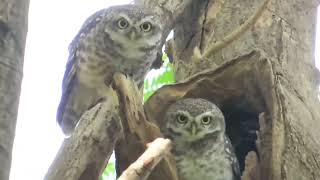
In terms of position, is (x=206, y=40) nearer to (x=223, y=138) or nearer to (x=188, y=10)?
(x=188, y=10)

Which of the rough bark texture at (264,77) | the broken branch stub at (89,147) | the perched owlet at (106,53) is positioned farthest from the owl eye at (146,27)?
the broken branch stub at (89,147)

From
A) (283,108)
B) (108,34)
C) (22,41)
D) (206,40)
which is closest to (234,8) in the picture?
(206,40)

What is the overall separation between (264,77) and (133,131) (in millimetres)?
674

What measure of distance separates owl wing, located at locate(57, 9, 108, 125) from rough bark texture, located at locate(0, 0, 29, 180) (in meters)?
2.42

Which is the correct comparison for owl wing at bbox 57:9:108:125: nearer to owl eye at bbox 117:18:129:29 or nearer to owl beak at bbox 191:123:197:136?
owl eye at bbox 117:18:129:29

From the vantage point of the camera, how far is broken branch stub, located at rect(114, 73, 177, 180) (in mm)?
2504

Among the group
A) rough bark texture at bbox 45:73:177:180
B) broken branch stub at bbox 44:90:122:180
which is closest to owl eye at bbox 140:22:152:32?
broken branch stub at bbox 44:90:122:180

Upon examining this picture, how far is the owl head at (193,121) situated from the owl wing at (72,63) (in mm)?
895

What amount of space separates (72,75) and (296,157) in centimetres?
164

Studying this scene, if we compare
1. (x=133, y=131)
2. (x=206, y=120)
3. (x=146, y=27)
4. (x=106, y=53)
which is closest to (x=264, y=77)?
(x=206, y=120)

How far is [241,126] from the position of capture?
3.57m

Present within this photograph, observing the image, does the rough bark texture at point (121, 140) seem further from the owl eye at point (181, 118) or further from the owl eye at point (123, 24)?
the owl eye at point (123, 24)

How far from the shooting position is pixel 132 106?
8.21ft

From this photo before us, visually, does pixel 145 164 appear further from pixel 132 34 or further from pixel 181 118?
pixel 132 34
